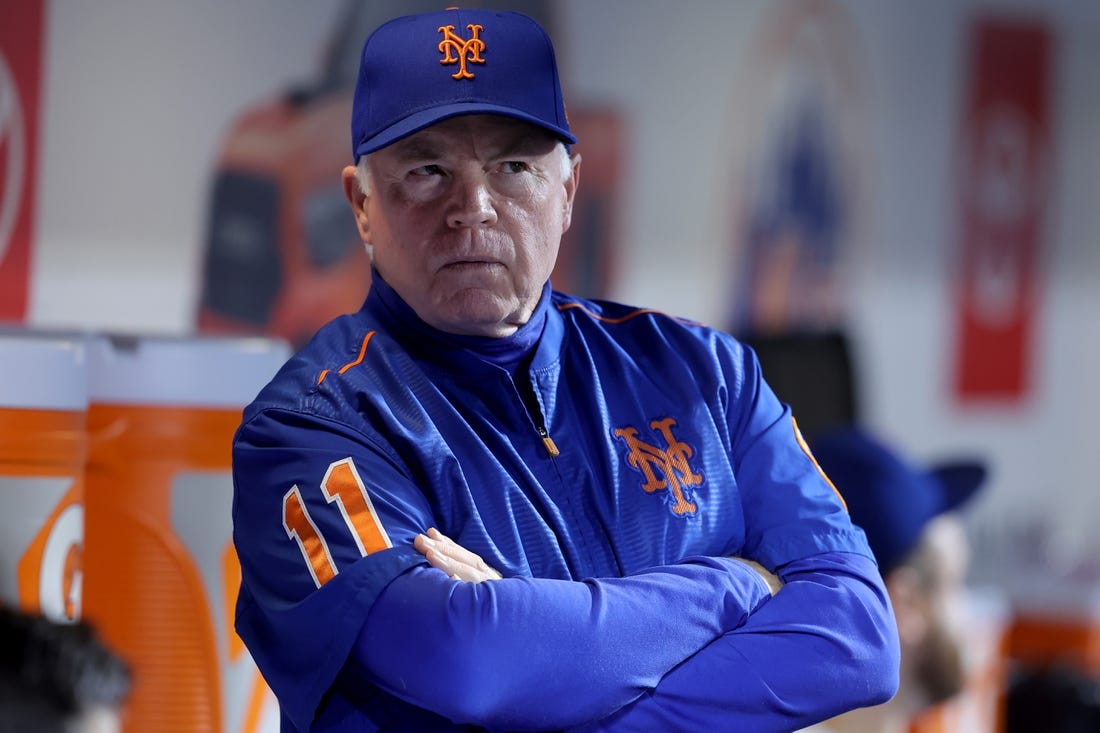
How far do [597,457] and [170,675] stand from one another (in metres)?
0.58

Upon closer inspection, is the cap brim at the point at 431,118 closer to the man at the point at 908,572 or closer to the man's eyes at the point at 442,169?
the man's eyes at the point at 442,169

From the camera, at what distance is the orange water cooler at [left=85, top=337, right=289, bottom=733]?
5.33ft

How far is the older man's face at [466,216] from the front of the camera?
133cm

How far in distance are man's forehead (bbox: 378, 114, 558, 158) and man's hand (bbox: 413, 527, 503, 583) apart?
337 mm

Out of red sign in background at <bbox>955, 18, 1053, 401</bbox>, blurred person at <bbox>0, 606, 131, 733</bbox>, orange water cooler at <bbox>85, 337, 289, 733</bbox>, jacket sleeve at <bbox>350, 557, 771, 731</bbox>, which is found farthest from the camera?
red sign in background at <bbox>955, 18, 1053, 401</bbox>

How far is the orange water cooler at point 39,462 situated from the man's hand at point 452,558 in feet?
1.55

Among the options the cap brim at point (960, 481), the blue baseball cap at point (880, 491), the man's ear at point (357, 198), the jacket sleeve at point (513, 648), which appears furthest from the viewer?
the cap brim at point (960, 481)

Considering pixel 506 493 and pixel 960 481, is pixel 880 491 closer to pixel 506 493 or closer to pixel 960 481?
pixel 960 481

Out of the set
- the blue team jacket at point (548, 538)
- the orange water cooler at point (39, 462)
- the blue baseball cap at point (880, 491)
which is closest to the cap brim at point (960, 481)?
the blue baseball cap at point (880, 491)

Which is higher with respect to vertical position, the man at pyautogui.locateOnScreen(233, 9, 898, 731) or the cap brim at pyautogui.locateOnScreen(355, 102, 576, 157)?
the cap brim at pyautogui.locateOnScreen(355, 102, 576, 157)

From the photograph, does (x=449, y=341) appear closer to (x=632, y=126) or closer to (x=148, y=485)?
(x=148, y=485)

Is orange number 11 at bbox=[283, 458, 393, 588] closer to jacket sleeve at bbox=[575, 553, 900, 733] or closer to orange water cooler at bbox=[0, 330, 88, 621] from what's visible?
jacket sleeve at bbox=[575, 553, 900, 733]

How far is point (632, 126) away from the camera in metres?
3.16

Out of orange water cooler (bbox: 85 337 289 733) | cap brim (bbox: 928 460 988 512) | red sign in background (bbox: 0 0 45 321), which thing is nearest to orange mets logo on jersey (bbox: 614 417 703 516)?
orange water cooler (bbox: 85 337 289 733)
